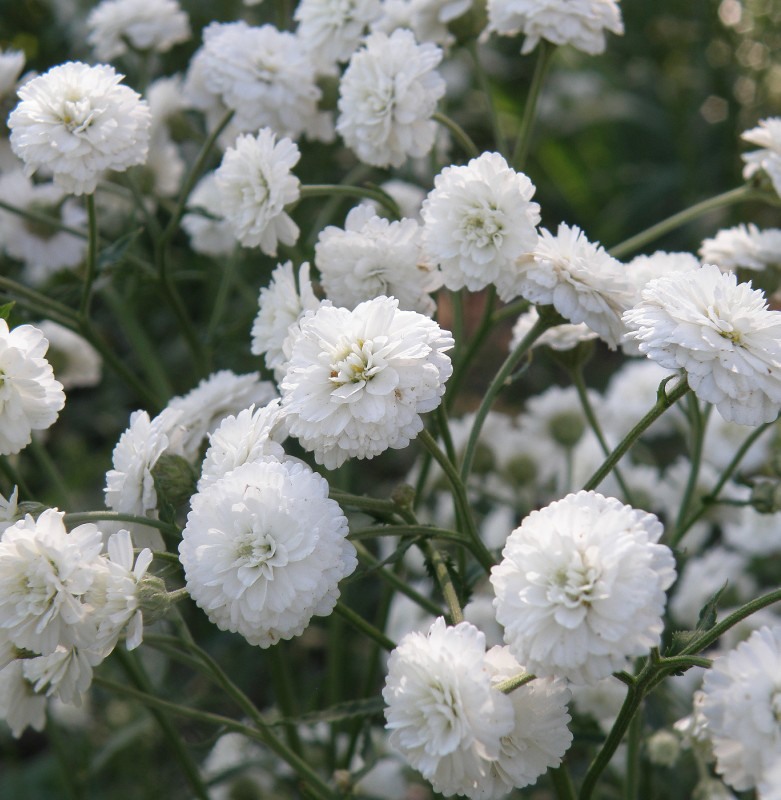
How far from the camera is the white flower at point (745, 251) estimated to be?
1.05 metres

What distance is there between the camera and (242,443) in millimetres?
774

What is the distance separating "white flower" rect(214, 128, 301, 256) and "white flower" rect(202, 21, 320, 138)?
0.45 feet

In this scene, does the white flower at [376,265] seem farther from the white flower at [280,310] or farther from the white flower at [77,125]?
the white flower at [77,125]

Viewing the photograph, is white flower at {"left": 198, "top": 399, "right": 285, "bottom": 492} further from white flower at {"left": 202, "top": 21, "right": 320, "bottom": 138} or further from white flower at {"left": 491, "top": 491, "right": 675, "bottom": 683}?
white flower at {"left": 202, "top": 21, "right": 320, "bottom": 138}

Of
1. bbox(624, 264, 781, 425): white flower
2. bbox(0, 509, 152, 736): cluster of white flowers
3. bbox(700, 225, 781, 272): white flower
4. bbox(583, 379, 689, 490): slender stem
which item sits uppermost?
bbox(624, 264, 781, 425): white flower

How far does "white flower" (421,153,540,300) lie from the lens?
85 cm

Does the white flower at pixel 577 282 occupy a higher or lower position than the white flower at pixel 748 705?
higher

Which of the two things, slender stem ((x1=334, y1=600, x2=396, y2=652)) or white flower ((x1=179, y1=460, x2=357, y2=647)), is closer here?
white flower ((x1=179, y1=460, x2=357, y2=647))

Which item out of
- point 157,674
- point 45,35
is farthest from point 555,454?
point 45,35

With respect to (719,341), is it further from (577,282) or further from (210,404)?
(210,404)

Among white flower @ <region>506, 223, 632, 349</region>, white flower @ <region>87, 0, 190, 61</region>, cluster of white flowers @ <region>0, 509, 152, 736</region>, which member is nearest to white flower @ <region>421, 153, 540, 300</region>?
white flower @ <region>506, 223, 632, 349</region>

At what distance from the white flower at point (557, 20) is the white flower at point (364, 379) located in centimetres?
42

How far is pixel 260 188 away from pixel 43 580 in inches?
15.7

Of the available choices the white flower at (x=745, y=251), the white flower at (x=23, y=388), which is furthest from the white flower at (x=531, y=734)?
the white flower at (x=745, y=251)
